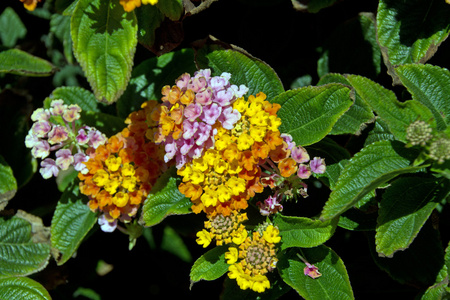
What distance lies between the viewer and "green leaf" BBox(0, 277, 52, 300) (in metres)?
1.85

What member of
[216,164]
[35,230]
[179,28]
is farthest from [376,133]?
[35,230]

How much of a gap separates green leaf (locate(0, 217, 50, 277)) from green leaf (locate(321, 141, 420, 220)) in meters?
1.18

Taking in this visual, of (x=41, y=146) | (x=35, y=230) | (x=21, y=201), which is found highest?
(x=41, y=146)

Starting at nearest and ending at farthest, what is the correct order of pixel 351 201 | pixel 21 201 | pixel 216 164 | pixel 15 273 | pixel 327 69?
pixel 351 201 → pixel 216 164 → pixel 15 273 → pixel 327 69 → pixel 21 201

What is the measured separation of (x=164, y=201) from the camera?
1.67 meters

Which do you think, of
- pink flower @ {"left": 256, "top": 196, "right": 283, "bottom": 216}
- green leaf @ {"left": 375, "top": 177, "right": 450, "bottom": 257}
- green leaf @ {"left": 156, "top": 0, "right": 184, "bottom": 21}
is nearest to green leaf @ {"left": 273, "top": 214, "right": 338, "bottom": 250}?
pink flower @ {"left": 256, "top": 196, "right": 283, "bottom": 216}

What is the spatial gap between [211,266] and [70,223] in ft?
2.10

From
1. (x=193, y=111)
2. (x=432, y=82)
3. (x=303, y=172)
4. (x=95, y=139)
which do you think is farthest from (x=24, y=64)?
(x=432, y=82)

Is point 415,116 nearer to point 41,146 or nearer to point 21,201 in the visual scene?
point 41,146

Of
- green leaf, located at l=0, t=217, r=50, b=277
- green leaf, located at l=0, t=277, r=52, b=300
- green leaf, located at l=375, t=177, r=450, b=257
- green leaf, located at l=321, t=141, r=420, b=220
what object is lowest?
green leaf, located at l=0, t=277, r=52, b=300

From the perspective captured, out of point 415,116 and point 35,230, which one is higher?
point 415,116

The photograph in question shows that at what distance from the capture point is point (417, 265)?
173cm

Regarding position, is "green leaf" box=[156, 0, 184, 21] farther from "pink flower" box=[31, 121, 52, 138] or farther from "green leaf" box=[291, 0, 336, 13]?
"pink flower" box=[31, 121, 52, 138]

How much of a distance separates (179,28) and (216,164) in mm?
525
